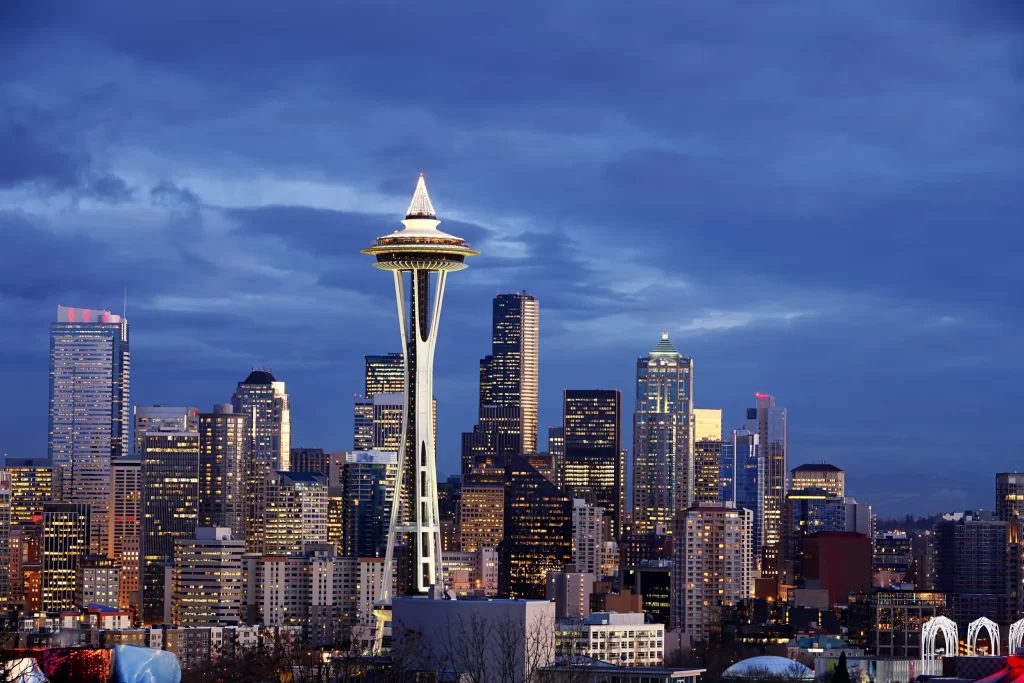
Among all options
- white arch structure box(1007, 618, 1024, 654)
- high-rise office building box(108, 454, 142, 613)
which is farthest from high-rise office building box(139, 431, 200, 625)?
white arch structure box(1007, 618, 1024, 654)

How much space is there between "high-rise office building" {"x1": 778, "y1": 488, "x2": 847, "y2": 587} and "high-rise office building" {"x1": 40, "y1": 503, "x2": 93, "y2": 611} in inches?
2454

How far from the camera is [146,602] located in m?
149

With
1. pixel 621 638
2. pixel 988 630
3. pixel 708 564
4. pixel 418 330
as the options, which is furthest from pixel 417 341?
pixel 708 564

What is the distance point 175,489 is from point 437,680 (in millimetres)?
140103

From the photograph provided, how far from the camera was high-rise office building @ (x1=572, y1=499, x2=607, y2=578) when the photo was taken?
6486 inches

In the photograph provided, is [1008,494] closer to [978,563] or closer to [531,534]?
[978,563]

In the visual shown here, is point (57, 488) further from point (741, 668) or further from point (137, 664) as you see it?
point (137, 664)

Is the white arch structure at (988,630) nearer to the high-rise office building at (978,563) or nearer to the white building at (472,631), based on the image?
the high-rise office building at (978,563)

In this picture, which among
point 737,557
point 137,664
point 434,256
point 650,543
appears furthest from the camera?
point 650,543

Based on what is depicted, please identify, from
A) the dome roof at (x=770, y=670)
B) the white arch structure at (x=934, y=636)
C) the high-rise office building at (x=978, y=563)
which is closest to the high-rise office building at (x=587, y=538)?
the high-rise office building at (x=978, y=563)

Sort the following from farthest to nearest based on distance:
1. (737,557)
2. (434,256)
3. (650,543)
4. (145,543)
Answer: (650,543), (145,543), (737,557), (434,256)

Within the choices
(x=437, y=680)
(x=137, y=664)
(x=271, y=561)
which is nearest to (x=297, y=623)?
(x=271, y=561)

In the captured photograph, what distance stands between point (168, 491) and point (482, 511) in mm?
29042

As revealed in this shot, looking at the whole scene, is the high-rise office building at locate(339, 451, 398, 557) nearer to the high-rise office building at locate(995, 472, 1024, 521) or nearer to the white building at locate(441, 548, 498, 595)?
the white building at locate(441, 548, 498, 595)
